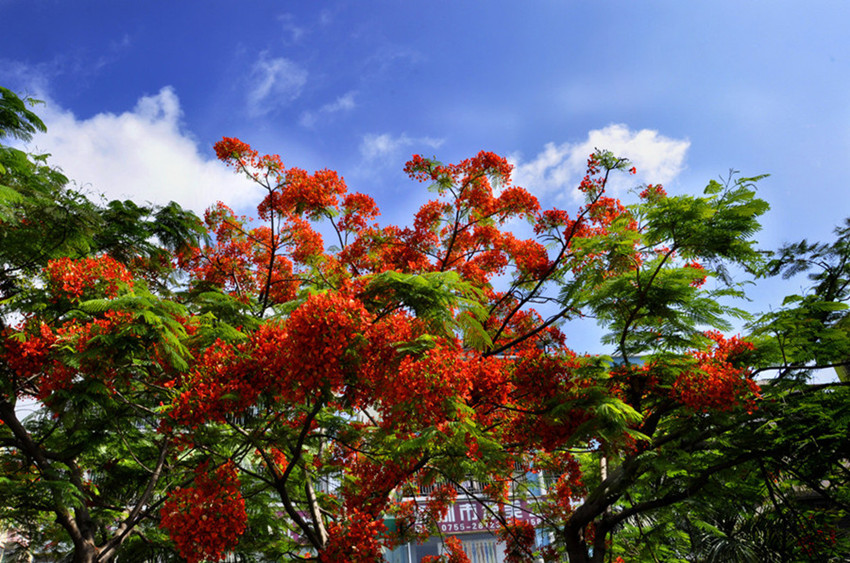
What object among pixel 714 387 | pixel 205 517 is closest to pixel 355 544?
pixel 205 517

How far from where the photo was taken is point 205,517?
541 centimetres

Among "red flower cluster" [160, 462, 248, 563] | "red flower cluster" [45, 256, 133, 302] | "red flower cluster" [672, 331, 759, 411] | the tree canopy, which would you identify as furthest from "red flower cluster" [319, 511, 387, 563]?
"red flower cluster" [672, 331, 759, 411]

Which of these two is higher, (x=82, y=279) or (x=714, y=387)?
(x=82, y=279)

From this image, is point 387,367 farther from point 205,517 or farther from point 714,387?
point 714,387

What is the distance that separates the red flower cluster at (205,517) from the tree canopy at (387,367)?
0.02m

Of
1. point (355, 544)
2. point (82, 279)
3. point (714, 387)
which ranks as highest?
point (82, 279)

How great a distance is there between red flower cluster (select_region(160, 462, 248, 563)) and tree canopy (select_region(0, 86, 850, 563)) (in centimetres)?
2

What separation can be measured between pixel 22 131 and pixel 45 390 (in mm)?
3803

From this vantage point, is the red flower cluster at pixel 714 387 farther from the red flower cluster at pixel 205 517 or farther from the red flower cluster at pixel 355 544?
the red flower cluster at pixel 205 517

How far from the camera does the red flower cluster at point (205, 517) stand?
5387 millimetres

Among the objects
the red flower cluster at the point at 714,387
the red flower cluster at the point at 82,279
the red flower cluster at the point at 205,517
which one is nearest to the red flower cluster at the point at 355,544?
the red flower cluster at the point at 205,517

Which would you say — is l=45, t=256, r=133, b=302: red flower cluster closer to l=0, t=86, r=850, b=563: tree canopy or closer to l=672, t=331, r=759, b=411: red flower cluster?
l=0, t=86, r=850, b=563: tree canopy

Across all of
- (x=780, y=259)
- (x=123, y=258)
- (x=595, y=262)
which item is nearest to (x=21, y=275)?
(x=123, y=258)

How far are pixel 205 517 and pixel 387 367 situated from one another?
253cm
